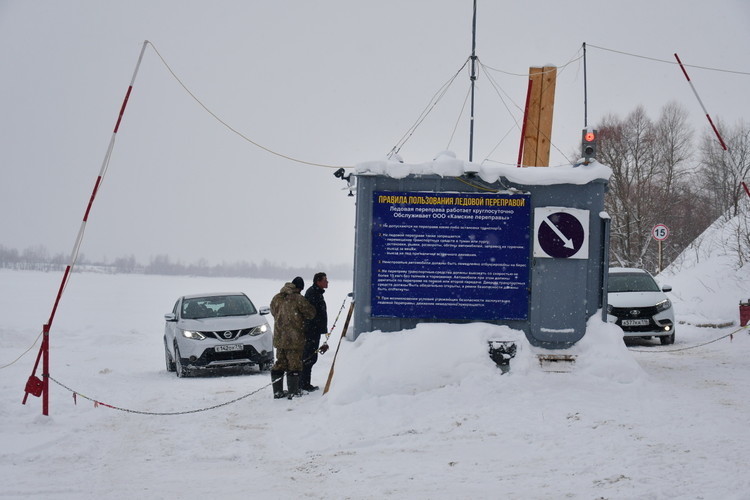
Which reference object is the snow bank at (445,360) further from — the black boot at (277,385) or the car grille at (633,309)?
the car grille at (633,309)

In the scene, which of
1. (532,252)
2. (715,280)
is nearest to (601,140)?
(715,280)

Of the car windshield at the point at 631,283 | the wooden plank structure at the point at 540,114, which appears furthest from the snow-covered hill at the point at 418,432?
the car windshield at the point at 631,283

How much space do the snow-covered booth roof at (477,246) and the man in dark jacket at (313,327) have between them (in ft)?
2.97

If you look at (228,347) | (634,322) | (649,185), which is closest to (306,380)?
(228,347)

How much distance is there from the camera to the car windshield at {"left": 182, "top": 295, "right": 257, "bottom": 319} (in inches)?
545

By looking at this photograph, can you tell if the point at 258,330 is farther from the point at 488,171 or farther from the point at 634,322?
the point at 634,322

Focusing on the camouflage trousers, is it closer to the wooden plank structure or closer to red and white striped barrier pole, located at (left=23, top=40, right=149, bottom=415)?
red and white striped barrier pole, located at (left=23, top=40, right=149, bottom=415)

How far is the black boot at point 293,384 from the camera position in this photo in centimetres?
969

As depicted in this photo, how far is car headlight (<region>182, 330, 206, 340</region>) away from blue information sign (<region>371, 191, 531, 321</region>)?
5.05 metres

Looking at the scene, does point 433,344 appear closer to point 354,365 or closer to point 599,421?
point 354,365

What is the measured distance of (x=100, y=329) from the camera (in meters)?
24.0

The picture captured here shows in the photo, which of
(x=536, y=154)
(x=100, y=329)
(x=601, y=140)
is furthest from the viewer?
(x=601, y=140)

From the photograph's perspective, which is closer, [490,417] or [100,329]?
[490,417]

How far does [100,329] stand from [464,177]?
18724 millimetres
